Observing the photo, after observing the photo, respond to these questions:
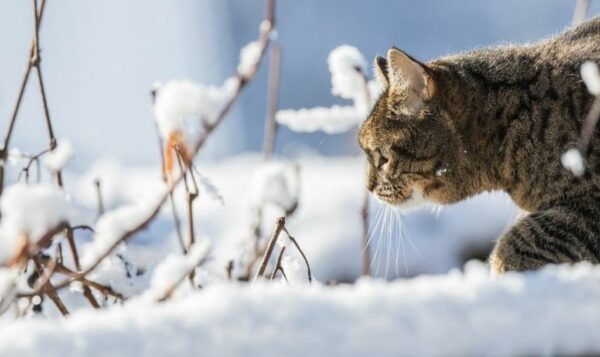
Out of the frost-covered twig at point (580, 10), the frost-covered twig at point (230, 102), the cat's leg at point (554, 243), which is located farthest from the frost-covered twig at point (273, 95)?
the frost-covered twig at point (580, 10)

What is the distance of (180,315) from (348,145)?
6.10ft

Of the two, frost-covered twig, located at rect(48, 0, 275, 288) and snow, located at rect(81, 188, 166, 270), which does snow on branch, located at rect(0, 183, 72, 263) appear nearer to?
frost-covered twig, located at rect(48, 0, 275, 288)

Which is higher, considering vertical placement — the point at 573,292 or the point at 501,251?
the point at 573,292

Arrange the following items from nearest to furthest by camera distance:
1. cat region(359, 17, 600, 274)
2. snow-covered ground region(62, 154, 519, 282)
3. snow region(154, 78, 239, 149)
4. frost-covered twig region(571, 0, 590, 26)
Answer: snow region(154, 78, 239, 149) → cat region(359, 17, 600, 274) → frost-covered twig region(571, 0, 590, 26) → snow-covered ground region(62, 154, 519, 282)

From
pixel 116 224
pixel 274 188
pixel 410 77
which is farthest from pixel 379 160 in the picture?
pixel 116 224

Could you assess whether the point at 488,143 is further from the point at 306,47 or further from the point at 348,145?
the point at 306,47

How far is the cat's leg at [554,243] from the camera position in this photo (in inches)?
76.2

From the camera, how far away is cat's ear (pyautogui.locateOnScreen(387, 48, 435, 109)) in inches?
86.4

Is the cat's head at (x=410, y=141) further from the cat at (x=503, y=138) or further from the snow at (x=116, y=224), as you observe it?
the snow at (x=116, y=224)

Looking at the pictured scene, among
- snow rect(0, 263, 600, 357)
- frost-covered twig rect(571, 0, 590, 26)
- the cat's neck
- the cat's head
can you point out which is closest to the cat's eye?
the cat's head

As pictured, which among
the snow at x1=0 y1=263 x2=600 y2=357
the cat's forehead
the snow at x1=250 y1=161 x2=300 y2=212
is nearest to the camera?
the snow at x1=0 y1=263 x2=600 y2=357

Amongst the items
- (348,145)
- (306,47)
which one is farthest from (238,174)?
(306,47)

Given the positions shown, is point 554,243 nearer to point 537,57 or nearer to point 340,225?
point 537,57

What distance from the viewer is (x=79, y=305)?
81.0 inches
